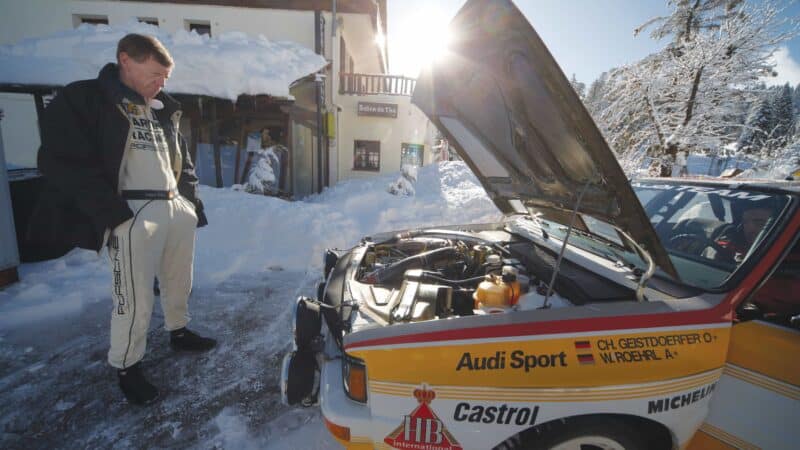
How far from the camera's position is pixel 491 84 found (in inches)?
72.3

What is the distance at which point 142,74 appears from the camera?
213 centimetres

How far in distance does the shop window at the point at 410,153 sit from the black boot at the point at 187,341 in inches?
465

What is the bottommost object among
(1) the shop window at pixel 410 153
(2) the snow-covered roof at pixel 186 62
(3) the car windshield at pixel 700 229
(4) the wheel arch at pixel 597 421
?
(4) the wheel arch at pixel 597 421

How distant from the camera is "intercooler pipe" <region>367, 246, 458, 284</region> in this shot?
2.14m

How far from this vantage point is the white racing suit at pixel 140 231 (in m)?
2.10

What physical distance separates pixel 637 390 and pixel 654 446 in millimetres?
387

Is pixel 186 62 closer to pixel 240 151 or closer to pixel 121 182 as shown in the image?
pixel 240 151

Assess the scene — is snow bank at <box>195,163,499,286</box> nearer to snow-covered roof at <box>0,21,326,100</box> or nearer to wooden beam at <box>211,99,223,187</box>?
snow-covered roof at <box>0,21,326,100</box>

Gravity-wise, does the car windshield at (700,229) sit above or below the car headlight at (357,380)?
above

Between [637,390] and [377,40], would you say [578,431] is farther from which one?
[377,40]

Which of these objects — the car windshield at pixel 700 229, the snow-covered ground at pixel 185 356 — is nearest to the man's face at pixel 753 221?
the car windshield at pixel 700 229

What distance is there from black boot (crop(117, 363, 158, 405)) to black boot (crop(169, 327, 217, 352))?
1.79 ft

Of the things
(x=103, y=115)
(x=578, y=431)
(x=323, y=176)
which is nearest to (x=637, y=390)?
(x=578, y=431)

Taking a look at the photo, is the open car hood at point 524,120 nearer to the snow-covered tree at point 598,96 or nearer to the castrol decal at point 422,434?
the castrol decal at point 422,434
